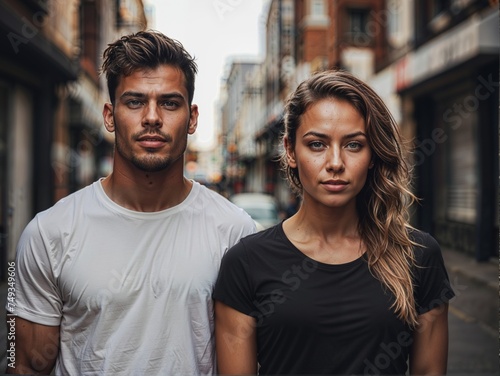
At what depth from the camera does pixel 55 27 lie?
14906 millimetres

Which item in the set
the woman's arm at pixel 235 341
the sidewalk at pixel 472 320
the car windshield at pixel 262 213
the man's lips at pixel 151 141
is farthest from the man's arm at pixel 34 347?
the car windshield at pixel 262 213

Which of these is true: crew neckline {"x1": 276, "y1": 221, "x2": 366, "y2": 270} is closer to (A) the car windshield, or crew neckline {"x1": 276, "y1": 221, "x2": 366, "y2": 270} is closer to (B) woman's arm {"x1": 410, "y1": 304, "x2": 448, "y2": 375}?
(B) woman's arm {"x1": 410, "y1": 304, "x2": 448, "y2": 375}

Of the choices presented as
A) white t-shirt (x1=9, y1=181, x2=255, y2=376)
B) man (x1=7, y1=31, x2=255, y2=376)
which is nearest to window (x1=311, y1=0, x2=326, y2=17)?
man (x1=7, y1=31, x2=255, y2=376)

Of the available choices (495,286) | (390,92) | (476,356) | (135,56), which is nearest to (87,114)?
(390,92)

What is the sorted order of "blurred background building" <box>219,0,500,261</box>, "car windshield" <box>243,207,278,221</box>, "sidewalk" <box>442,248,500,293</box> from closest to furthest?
"sidewalk" <box>442,248,500,293</box> < "blurred background building" <box>219,0,500,261</box> < "car windshield" <box>243,207,278,221</box>

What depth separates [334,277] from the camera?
7.03 feet

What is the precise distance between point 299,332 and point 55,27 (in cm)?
1461

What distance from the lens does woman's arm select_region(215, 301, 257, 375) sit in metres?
2.14

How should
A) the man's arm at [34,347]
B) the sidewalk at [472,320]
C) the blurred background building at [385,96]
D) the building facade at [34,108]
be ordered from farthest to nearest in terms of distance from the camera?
Answer: the blurred background building at [385,96] → the building facade at [34,108] → the sidewalk at [472,320] → the man's arm at [34,347]

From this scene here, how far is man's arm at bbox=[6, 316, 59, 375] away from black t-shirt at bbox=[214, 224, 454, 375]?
0.73 meters

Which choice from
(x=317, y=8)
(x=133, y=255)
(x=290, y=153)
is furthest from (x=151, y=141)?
(x=317, y=8)

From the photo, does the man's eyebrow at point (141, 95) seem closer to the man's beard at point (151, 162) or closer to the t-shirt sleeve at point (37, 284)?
the man's beard at point (151, 162)

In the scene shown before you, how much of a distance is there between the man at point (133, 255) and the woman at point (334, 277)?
154mm

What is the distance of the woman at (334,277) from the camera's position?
2.08m
